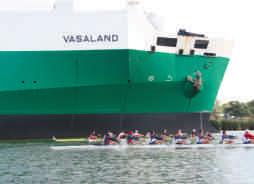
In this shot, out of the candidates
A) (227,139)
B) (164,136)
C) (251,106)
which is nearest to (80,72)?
(164,136)

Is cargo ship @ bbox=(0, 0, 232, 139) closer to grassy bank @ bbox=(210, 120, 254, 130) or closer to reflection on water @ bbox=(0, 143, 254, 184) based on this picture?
reflection on water @ bbox=(0, 143, 254, 184)

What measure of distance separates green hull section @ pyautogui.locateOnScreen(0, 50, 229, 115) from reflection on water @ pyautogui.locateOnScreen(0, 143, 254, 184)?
461 cm

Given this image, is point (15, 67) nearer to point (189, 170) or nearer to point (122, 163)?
point (122, 163)

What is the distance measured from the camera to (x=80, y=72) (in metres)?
34.9

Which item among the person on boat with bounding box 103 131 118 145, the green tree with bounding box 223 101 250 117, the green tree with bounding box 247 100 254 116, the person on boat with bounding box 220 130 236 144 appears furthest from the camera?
the green tree with bounding box 247 100 254 116

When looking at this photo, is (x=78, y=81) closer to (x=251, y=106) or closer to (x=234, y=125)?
(x=234, y=125)

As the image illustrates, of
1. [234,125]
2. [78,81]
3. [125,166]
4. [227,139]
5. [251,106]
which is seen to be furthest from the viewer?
[251,106]

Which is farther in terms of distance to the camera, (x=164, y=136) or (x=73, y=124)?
(x=73, y=124)

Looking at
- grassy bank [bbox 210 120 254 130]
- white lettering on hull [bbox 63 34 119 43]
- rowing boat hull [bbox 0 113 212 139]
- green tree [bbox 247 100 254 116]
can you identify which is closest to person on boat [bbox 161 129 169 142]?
Answer: rowing boat hull [bbox 0 113 212 139]

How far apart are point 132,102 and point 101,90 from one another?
2436mm

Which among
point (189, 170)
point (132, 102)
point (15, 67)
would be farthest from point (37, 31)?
point (189, 170)

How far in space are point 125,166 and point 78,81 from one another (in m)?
12.8

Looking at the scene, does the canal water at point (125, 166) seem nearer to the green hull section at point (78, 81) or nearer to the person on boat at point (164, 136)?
the person on boat at point (164, 136)

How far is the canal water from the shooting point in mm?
19688
